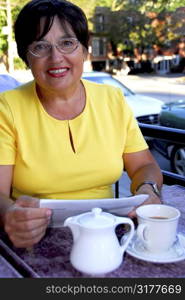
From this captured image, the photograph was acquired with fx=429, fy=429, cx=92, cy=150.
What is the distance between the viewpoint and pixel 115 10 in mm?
24391

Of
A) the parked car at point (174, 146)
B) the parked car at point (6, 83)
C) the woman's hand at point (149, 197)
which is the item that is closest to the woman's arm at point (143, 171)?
the woman's hand at point (149, 197)

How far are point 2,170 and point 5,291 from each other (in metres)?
0.55

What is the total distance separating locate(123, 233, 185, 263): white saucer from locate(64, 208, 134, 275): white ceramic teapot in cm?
10

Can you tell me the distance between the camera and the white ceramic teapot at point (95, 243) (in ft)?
3.23

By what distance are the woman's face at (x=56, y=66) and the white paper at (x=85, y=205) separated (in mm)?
523

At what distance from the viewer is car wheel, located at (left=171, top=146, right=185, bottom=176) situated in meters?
5.27

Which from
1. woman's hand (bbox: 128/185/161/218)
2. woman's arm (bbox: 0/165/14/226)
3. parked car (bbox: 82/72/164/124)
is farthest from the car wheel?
woman's arm (bbox: 0/165/14/226)

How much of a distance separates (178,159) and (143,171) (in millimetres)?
3862

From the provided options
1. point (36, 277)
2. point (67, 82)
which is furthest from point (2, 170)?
point (36, 277)

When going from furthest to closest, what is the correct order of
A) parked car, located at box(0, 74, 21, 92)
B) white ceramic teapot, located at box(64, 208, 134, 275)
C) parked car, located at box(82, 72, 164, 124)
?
parked car, located at box(82, 72, 164, 124) < parked car, located at box(0, 74, 21, 92) < white ceramic teapot, located at box(64, 208, 134, 275)

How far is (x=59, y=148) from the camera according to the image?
149 centimetres

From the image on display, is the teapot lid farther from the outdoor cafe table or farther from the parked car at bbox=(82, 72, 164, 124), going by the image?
the parked car at bbox=(82, 72, 164, 124)

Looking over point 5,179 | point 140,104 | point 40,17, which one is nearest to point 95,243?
point 5,179

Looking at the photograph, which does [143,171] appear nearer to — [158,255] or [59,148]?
[59,148]
